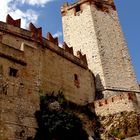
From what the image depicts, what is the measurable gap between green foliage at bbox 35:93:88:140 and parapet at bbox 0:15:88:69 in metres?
4.03

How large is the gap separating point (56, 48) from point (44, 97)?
4.74 m

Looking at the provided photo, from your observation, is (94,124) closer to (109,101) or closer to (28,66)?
(109,101)

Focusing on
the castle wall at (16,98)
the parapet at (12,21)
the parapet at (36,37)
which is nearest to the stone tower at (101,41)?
the parapet at (36,37)

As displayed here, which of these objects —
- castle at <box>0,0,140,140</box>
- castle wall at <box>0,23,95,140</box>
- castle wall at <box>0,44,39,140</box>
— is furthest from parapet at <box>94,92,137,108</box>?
castle wall at <box>0,44,39,140</box>

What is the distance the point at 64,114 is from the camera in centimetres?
1591

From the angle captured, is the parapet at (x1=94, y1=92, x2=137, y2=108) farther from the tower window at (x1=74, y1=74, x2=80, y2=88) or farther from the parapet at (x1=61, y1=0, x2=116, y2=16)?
the parapet at (x1=61, y1=0, x2=116, y2=16)

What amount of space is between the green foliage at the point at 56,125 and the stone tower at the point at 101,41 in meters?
5.47

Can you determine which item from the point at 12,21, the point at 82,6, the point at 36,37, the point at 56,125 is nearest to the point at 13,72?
the point at 56,125

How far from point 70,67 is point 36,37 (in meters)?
3.01

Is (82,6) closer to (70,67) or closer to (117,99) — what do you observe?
(70,67)

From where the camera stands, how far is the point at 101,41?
920 inches

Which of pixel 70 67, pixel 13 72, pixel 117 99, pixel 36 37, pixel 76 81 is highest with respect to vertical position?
pixel 36 37

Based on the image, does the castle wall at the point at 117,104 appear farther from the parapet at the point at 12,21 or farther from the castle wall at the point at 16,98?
the parapet at the point at 12,21

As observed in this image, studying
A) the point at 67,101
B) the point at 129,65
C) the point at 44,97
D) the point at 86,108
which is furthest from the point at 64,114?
the point at 129,65
